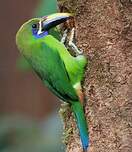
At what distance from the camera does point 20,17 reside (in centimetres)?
963

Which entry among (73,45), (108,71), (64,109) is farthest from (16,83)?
(108,71)

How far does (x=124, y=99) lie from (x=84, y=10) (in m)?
0.55

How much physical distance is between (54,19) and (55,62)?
9.4 inches

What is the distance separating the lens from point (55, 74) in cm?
424

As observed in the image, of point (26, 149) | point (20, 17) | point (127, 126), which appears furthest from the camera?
point (20, 17)

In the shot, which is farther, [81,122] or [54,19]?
[54,19]

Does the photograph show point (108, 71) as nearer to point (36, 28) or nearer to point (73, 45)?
point (73, 45)

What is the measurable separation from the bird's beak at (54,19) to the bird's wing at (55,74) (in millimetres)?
124

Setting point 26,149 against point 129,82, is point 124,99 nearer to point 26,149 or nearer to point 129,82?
point 129,82

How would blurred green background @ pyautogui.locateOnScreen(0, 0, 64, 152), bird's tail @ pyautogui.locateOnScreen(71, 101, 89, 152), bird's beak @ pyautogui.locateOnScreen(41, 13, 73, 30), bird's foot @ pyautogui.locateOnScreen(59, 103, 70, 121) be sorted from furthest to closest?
1. blurred green background @ pyautogui.locateOnScreen(0, 0, 64, 152)
2. bird's foot @ pyautogui.locateOnScreen(59, 103, 70, 121)
3. bird's beak @ pyautogui.locateOnScreen(41, 13, 73, 30)
4. bird's tail @ pyautogui.locateOnScreen(71, 101, 89, 152)

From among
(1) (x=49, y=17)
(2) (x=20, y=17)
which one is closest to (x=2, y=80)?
(2) (x=20, y=17)

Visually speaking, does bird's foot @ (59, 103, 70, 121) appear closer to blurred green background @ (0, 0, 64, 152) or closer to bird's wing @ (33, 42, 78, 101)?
bird's wing @ (33, 42, 78, 101)

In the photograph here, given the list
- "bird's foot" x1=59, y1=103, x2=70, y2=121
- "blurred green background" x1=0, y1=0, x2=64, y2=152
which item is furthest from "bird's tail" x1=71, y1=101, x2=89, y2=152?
"blurred green background" x1=0, y1=0, x2=64, y2=152

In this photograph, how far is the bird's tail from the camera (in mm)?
4098
